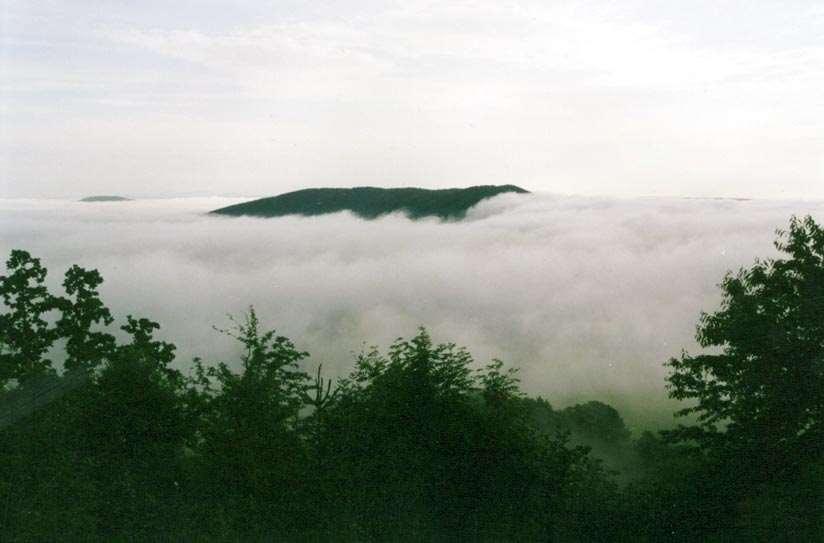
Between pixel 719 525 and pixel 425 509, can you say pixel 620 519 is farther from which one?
pixel 425 509

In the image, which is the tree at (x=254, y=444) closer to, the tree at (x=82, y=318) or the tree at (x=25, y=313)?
the tree at (x=82, y=318)

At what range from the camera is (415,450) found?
20.0 metres

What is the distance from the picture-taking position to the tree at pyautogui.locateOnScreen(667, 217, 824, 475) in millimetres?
19734

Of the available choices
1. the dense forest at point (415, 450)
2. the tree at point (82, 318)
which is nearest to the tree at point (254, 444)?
the dense forest at point (415, 450)

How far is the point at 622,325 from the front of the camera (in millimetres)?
187375

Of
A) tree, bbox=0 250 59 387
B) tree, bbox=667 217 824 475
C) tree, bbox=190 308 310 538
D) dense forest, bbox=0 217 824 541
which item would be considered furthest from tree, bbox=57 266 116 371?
tree, bbox=667 217 824 475

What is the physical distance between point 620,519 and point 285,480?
27.8ft

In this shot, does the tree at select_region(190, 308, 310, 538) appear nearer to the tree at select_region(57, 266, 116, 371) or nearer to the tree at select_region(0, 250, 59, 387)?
the tree at select_region(57, 266, 116, 371)

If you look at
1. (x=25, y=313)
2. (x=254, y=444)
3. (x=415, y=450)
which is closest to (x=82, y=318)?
(x=25, y=313)

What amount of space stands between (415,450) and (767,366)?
981 centimetres

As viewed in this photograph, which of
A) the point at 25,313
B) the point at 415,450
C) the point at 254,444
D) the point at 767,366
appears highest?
the point at 25,313

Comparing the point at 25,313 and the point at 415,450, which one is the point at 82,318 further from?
the point at 415,450

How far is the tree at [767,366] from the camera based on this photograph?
1973 cm

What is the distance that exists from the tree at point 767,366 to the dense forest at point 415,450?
0.05 m
